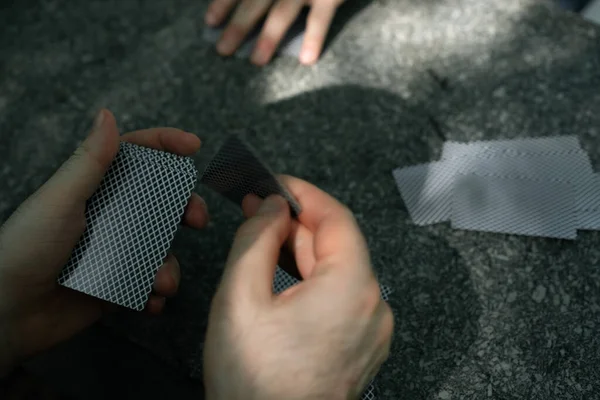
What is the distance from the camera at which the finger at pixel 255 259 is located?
78cm

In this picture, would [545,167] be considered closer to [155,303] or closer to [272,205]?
[272,205]

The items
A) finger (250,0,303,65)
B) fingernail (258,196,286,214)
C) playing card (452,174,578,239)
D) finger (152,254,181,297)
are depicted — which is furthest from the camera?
finger (250,0,303,65)

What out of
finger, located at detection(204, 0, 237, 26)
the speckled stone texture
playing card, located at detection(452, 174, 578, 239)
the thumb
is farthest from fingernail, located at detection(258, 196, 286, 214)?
finger, located at detection(204, 0, 237, 26)

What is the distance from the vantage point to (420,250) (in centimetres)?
124

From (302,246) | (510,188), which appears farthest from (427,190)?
(302,246)

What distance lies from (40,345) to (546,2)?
4.78 ft

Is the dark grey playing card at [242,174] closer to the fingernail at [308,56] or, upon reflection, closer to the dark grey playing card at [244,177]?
the dark grey playing card at [244,177]

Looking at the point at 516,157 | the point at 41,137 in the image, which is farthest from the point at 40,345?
the point at 516,157

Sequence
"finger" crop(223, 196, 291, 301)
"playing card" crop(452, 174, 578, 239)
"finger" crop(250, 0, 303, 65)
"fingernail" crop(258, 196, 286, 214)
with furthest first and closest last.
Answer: "finger" crop(250, 0, 303, 65), "playing card" crop(452, 174, 578, 239), "fingernail" crop(258, 196, 286, 214), "finger" crop(223, 196, 291, 301)

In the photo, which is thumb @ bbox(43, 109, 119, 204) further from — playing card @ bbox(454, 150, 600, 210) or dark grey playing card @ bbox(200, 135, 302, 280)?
playing card @ bbox(454, 150, 600, 210)

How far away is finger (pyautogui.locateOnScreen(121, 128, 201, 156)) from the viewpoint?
1.11m

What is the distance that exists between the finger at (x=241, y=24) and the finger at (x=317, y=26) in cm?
12

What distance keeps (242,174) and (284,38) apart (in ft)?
2.31

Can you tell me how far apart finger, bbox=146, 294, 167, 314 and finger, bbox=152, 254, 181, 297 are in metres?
0.03
